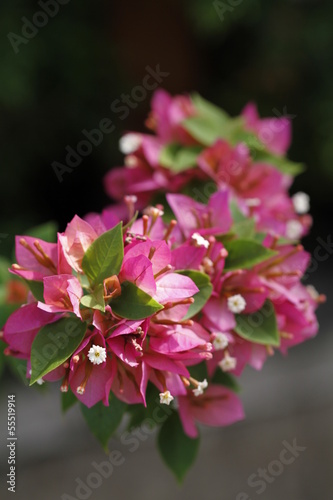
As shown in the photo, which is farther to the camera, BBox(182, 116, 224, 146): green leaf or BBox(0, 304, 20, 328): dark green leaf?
BBox(182, 116, 224, 146): green leaf

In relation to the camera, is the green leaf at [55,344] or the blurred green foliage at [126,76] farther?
the blurred green foliage at [126,76]

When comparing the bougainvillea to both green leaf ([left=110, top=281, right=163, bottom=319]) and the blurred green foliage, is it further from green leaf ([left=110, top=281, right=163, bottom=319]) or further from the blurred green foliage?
the blurred green foliage

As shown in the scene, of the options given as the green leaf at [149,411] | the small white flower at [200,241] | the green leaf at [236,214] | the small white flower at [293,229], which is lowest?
the small white flower at [293,229]

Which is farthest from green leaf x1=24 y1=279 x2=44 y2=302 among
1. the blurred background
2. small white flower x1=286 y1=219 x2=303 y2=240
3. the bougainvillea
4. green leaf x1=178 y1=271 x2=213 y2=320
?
the blurred background

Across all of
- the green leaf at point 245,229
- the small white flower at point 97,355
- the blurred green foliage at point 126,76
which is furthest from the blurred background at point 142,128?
the small white flower at point 97,355

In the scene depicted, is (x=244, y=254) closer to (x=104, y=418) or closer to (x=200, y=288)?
(x=200, y=288)

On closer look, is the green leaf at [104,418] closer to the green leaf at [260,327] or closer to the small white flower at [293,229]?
the green leaf at [260,327]
